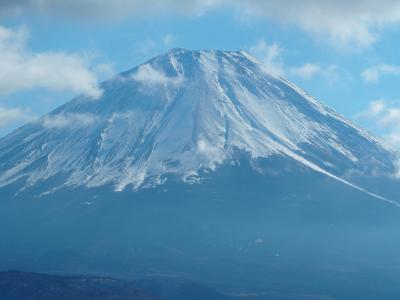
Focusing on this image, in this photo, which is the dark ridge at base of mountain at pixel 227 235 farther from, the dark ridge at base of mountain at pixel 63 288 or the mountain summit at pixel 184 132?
the dark ridge at base of mountain at pixel 63 288

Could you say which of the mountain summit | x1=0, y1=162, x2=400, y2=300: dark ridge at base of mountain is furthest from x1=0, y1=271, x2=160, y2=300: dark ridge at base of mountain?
the mountain summit

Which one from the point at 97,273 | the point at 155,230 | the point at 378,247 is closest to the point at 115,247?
the point at 155,230

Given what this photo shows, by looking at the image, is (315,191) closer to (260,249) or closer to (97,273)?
(260,249)

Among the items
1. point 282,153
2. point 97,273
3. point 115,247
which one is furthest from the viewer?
point 282,153

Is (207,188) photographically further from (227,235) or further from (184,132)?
(184,132)

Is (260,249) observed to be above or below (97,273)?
above
